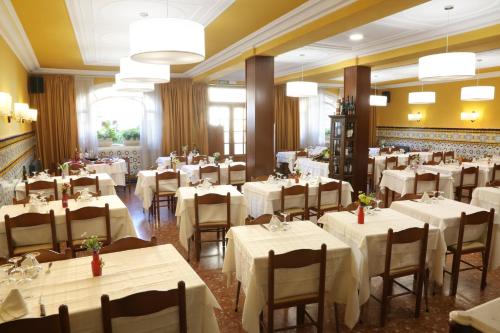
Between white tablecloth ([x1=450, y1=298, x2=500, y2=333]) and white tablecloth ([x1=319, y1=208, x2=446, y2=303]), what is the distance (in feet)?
5.00

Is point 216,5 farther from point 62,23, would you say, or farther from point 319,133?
point 319,133

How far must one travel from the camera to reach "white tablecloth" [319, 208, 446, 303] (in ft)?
11.7

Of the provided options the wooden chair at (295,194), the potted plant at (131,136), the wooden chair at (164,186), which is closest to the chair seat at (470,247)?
the wooden chair at (295,194)

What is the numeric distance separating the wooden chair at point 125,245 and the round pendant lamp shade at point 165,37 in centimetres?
167

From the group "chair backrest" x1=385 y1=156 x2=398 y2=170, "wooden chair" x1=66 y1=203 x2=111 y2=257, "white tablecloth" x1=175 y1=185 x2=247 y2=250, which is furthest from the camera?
"chair backrest" x1=385 y1=156 x2=398 y2=170

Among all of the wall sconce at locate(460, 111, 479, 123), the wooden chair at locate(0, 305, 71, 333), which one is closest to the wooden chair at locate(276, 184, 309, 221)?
the wooden chair at locate(0, 305, 71, 333)

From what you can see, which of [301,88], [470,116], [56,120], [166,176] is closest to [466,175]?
[301,88]

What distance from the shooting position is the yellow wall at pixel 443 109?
11.9 m

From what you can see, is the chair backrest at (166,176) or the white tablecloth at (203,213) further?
the chair backrest at (166,176)

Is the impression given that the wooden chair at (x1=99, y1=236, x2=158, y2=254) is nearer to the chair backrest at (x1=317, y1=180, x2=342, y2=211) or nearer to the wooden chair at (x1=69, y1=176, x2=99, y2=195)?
the chair backrest at (x1=317, y1=180, x2=342, y2=211)

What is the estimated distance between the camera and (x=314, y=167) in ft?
32.3

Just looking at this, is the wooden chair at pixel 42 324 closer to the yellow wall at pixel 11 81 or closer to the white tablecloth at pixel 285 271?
the white tablecloth at pixel 285 271

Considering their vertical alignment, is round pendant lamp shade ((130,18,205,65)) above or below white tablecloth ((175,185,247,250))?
above

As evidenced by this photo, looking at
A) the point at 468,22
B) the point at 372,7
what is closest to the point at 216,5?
the point at 372,7
